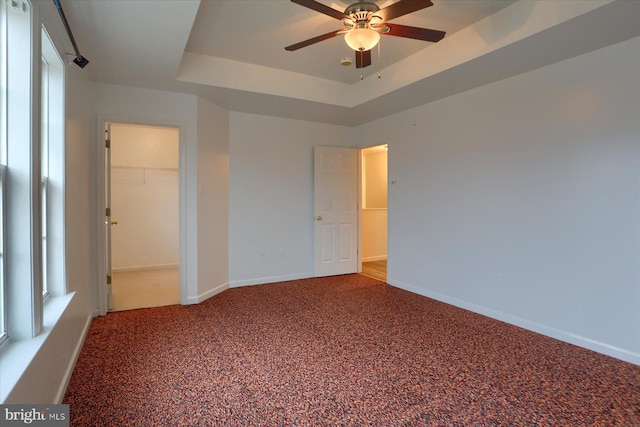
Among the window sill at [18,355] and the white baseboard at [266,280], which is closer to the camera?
the window sill at [18,355]

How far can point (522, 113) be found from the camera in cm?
322

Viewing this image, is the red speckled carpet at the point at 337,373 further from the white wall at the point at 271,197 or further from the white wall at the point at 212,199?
the white wall at the point at 271,197

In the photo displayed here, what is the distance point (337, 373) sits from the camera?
232 cm

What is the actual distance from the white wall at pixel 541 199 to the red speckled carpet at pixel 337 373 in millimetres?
318

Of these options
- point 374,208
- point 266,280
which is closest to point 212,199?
point 266,280

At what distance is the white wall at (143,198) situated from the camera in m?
5.57

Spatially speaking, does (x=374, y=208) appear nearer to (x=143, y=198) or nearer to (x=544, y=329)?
(x=544, y=329)

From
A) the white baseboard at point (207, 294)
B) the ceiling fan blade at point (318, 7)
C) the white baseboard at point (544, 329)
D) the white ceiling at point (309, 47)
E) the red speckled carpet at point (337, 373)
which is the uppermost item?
the white ceiling at point (309, 47)

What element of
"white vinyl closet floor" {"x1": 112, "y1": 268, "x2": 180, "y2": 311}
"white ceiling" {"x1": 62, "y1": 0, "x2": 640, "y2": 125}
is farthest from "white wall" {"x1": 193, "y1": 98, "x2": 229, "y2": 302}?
"white vinyl closet floor" {"x1": 112, "y1": 268, "x2": 180, "y2": 311}

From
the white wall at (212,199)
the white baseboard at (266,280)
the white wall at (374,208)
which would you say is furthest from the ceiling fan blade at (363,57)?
the white wall at (374,208)

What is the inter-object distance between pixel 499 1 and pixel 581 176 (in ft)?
5.11

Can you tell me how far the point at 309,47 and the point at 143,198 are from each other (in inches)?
156

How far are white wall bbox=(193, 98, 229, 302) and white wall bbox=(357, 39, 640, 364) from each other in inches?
97.4

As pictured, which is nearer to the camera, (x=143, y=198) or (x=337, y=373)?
(x=337, y=373)
